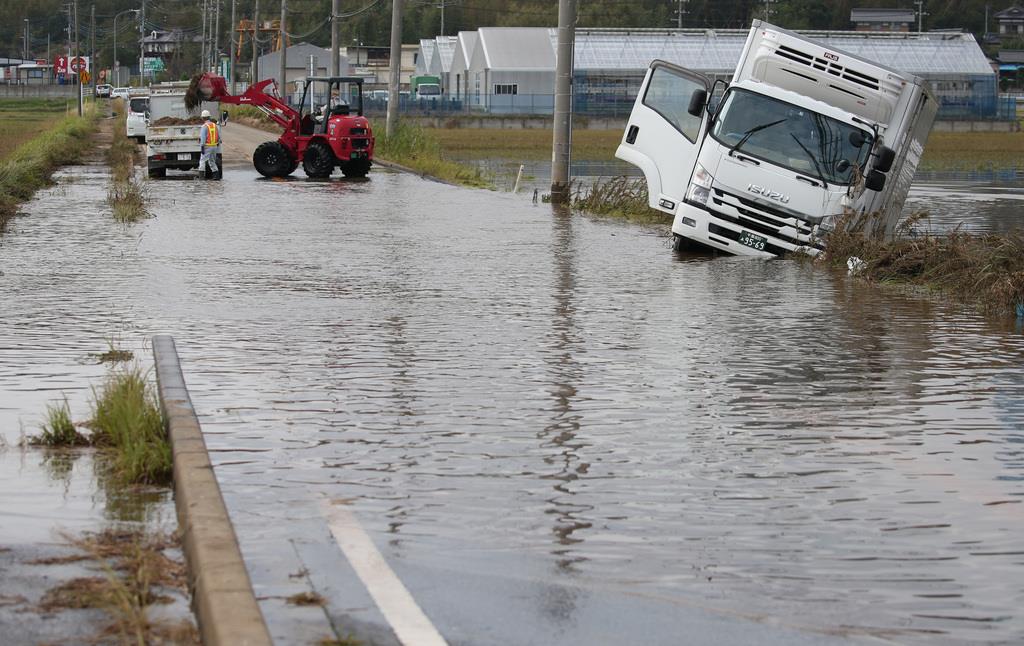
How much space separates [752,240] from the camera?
826 inches

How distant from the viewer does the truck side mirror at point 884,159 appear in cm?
2011

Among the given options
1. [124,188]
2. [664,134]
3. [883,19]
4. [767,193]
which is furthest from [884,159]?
[883,19]

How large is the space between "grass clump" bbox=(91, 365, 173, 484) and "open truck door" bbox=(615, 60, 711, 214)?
44.9 feet

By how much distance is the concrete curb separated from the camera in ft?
17.4

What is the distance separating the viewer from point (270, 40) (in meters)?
178

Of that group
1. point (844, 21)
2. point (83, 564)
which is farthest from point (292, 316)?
point (844, 21)

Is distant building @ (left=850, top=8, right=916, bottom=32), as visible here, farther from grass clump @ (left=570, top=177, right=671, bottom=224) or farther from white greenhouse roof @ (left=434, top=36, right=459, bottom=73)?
grass clump @ (left=570, top=177, right=671, bottom=224)

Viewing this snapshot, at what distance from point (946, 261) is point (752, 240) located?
3.19 metres

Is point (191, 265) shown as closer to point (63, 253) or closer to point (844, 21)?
point (63, 253)

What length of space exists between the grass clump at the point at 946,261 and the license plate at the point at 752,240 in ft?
2.60

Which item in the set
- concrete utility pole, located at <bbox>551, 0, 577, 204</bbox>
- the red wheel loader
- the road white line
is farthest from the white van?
the road white line

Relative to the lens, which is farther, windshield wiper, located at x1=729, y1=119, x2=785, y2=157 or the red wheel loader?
the red wheel loader

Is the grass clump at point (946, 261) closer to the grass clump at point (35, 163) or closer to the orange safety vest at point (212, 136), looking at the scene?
the grass clump at point (35, 163)

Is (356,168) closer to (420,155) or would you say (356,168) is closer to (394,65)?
(420,155)
